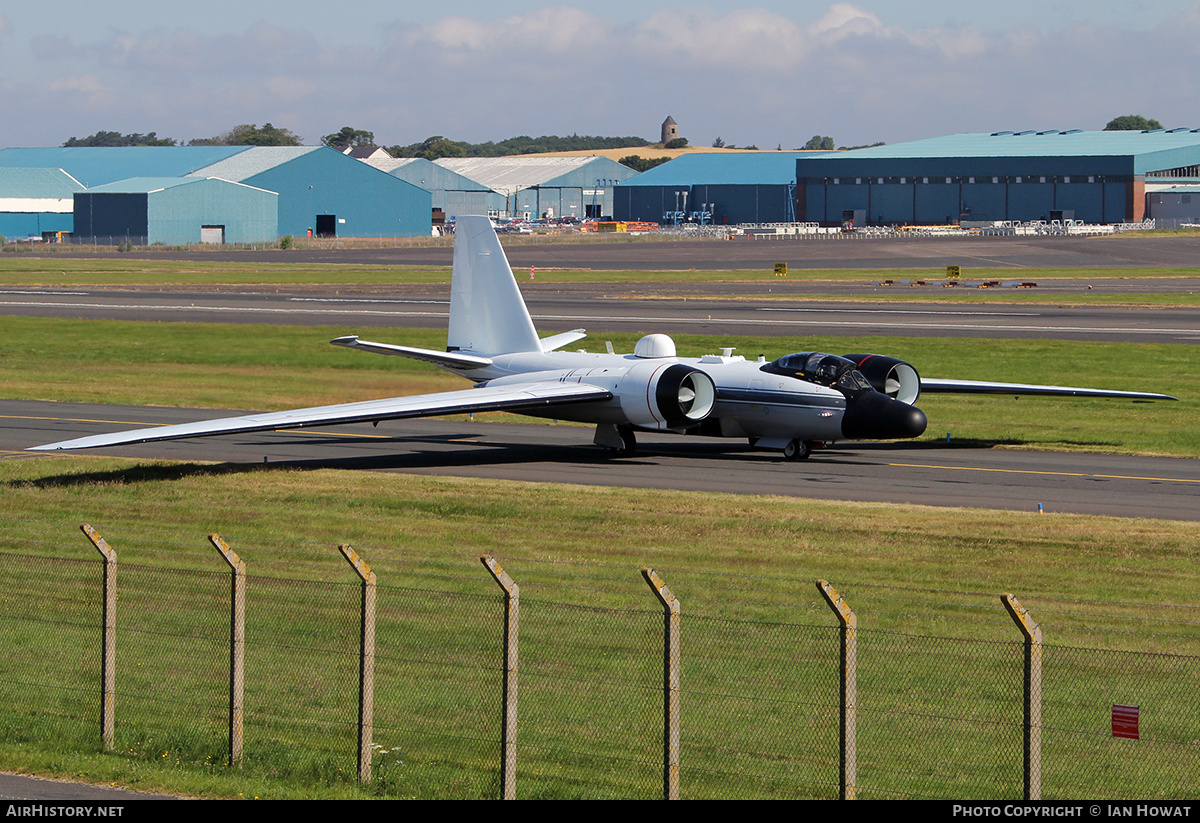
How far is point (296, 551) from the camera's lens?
2156 cm

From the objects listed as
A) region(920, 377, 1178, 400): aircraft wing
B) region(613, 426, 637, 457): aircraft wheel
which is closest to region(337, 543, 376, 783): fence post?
region(613, 426, 637, 457): aircraft wheel

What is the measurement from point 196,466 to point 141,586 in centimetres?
1192

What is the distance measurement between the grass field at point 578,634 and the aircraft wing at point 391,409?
118cm

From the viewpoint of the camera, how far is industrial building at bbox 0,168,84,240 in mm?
173250

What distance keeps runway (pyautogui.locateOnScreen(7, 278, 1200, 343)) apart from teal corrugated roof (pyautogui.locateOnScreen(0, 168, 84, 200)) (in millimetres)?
92911

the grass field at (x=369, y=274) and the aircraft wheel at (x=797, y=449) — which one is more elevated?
the grass field at (x=369, y=274)

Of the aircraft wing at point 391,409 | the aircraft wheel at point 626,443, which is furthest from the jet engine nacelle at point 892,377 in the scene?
the aircraft wing at point 391,409

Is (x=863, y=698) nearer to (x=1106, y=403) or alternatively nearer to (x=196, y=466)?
(x=196, y=466)

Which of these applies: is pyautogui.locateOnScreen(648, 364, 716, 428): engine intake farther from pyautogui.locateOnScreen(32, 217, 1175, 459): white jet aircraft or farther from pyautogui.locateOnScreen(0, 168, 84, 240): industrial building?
pyautogui.locateOnScreen(0, 168, 84, 240): industrial building

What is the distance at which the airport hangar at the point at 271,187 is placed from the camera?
162m

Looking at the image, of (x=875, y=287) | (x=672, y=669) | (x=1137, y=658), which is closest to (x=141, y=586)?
(x=672, y=669)

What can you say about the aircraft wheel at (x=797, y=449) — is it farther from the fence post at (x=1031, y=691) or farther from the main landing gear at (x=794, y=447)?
the fence post at (x=1031, y=691)

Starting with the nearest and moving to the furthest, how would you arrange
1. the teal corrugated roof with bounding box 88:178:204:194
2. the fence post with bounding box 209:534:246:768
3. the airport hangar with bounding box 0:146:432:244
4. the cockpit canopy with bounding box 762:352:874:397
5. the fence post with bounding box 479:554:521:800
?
1. the fence post with bounding box 479:554:521:800
2. the fence post with bounding box 209:534:246:768
3. the cockpit canopy with bounding box 762:352:874:397
4. the teal corrugated roof with bounding box 88:178:204:194
5. the airport hangar with bounding box 0:146:432:244

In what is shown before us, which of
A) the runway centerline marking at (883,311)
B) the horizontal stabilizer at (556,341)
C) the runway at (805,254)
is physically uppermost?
the runway at (805,254)
